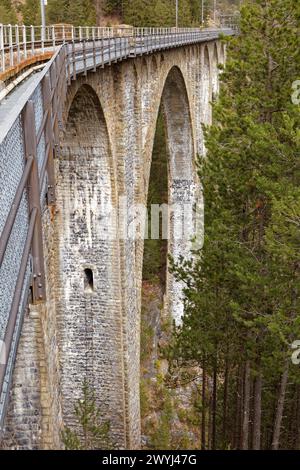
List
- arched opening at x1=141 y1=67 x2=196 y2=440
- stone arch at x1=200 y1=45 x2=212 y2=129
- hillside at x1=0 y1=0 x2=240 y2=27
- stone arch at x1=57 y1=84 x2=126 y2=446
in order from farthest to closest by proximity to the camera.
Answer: hillside at x1=0 y1=0 x2=240 y2=27 → stone arch at x1=200 y1=45 x2=212 y2=129 → arched opening at x1=141 y1=67 x2=196 y2=440 → stone arch at x1=57 y1=84 x2=126 y2=446

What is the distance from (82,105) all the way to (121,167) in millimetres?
2215

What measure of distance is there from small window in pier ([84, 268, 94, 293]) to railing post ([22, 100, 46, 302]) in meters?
10.4

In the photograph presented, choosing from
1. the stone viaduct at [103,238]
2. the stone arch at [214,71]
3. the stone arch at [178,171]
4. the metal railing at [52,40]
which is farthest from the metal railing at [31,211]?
the stone arch at [214,71]

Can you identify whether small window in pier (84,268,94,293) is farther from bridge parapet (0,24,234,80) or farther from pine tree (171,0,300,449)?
bridge parapet (0,24,234,80)

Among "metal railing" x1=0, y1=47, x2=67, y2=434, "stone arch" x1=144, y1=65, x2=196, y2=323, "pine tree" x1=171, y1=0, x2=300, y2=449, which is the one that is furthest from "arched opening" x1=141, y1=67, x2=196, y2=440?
"metal railing" x1=0, y1=47, x2=67, y2=434

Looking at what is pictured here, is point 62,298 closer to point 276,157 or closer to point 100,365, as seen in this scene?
point 100,365

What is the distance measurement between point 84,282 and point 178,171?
1474 centimetres

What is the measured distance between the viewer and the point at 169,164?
95.6 ft

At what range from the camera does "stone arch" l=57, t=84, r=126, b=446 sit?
14.7 m

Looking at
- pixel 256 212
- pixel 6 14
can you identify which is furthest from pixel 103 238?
pixel 6 14

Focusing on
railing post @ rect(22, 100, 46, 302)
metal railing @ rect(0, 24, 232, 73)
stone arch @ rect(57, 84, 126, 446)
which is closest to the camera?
railing post @ rect(22, 100, 46, 302)

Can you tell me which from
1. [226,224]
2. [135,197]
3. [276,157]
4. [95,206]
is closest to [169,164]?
[135,197]
